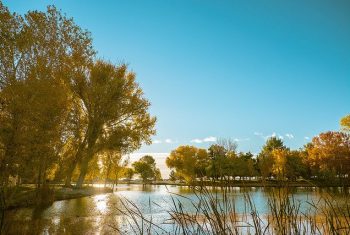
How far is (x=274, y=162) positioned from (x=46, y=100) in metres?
48.6

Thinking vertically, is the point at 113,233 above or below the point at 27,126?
below

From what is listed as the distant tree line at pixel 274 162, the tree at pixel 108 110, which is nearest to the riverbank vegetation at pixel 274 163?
the distant tree line at pixel 274 162

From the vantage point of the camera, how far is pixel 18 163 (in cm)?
1584

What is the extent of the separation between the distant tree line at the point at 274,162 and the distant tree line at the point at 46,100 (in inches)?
356

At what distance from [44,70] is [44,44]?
195 centimetres

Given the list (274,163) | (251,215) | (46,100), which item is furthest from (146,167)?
(251,215)

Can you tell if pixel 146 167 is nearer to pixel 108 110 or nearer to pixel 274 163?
pixel 274 163

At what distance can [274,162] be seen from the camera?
2265 inches

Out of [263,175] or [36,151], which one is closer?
[263,175]

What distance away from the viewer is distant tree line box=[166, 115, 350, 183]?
4.34 meters

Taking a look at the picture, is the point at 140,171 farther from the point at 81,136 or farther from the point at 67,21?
the point at 67,21

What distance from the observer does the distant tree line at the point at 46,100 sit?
→ 15.7 meters

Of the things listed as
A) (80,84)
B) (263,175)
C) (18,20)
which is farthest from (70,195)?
(263,175)

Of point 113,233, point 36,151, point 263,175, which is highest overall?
point 36,151
